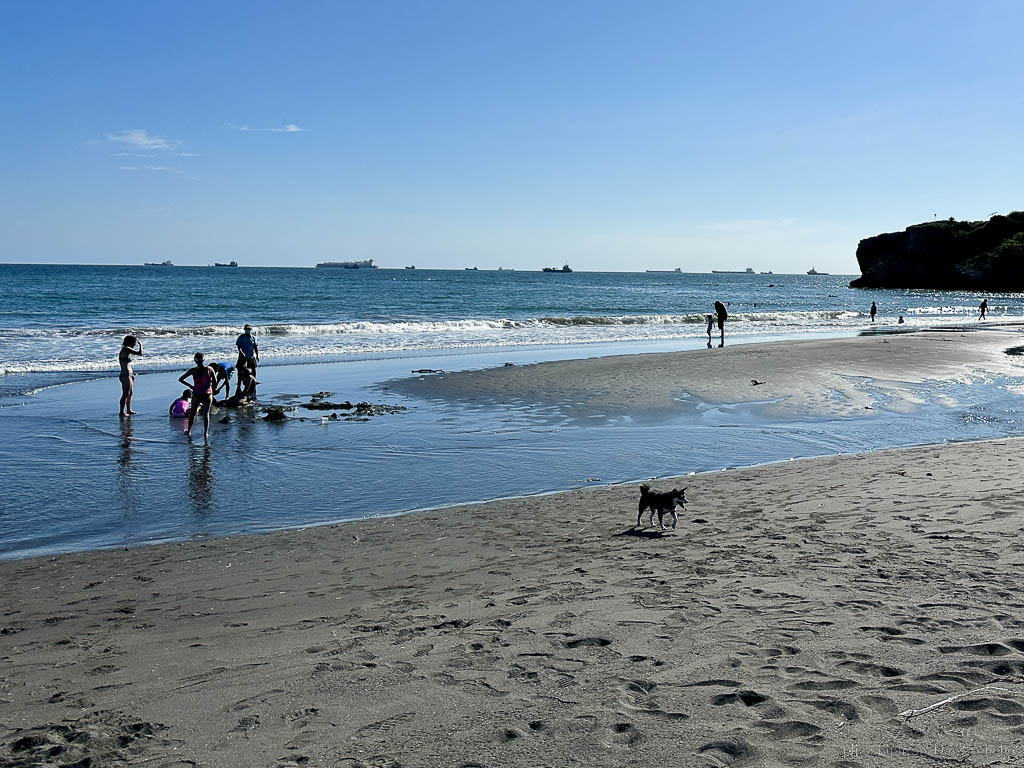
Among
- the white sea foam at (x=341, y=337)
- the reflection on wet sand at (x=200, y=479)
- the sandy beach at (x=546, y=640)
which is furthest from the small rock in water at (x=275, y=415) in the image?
the white sea foam at (x=341, y=337)

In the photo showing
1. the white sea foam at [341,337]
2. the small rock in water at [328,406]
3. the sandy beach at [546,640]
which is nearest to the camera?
the sandy beach at [546,640]

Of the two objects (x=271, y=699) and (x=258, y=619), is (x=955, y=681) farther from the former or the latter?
(x=258, y=619)

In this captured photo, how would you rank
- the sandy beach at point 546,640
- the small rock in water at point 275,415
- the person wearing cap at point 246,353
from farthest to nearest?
the person wearing cap at point 246,353 < the small rock in water at point 275,415 < the sandy beach at point 546,640

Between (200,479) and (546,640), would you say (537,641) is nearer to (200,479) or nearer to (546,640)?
(546,640)

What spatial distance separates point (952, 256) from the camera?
11425 cm

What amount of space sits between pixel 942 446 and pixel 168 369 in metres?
20.5

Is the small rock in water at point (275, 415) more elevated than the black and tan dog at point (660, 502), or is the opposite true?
the black and tan dog at point (660, 502)

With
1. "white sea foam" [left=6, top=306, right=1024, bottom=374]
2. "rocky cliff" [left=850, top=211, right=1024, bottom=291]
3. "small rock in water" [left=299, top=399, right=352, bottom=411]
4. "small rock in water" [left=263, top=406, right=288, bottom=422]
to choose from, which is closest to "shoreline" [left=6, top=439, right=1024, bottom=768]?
"small rock in water" [left=263, top=406, right=288, bottom=422]

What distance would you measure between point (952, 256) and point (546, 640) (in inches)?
5037

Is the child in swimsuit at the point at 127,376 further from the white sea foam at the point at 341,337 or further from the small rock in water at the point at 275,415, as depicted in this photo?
the white sea foam at the point at 341,337

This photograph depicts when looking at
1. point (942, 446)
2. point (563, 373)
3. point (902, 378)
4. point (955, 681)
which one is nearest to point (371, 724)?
point (955, 681)

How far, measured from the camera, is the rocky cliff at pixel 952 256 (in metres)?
102

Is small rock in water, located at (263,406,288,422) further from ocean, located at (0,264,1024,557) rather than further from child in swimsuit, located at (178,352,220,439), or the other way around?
child in swimsuit, located at (178,352,220,439)

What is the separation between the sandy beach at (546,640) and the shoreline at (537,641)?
19mm
